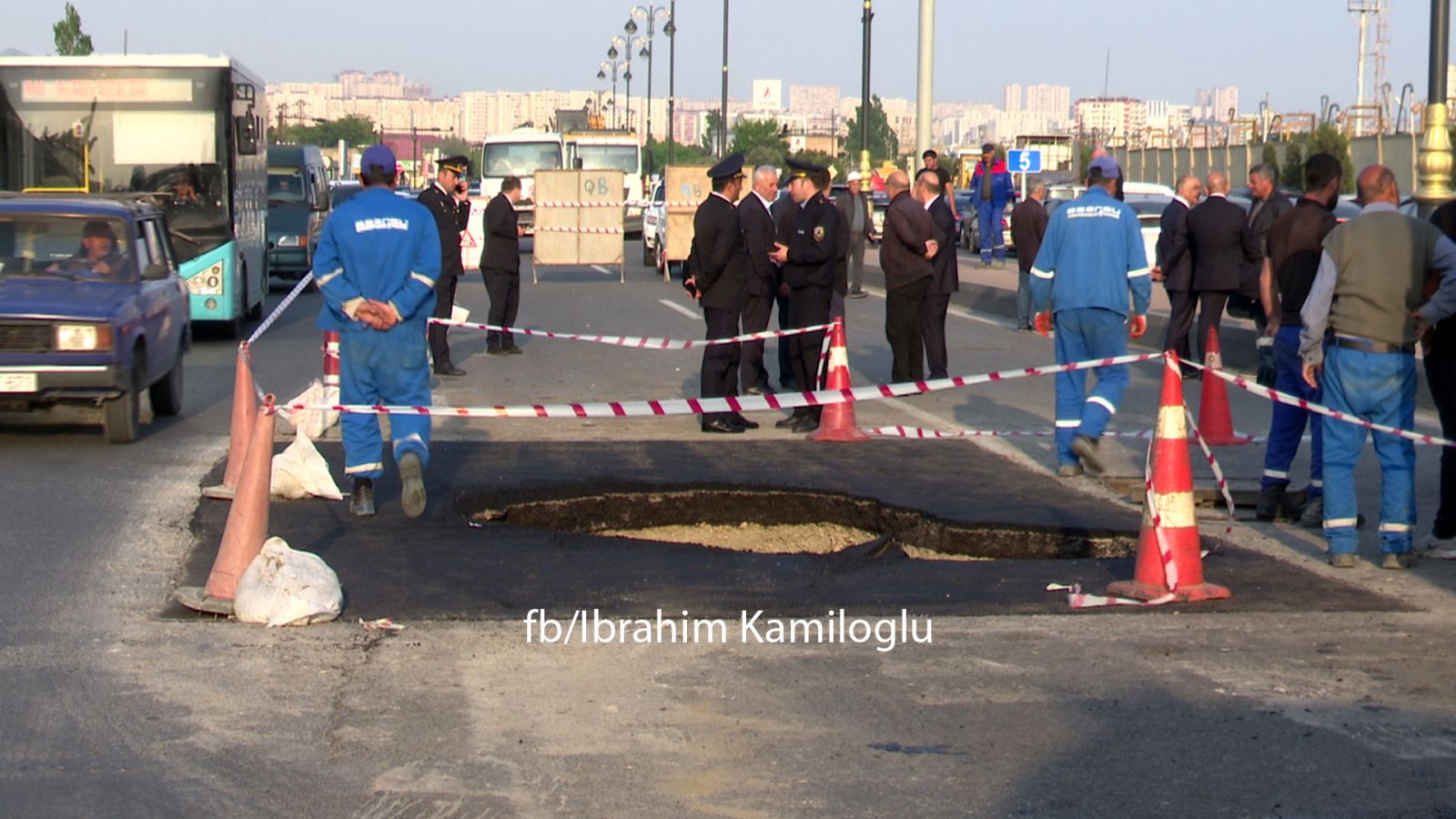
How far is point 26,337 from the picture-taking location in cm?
1205

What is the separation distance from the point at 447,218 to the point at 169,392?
347 cm

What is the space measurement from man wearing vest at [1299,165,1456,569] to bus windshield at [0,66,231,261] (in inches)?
569

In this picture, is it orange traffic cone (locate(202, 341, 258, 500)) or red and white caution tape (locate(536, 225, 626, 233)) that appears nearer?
orange traffic cone (locate(202, 341, 258, 500))

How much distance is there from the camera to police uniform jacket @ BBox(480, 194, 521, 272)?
59.4ft

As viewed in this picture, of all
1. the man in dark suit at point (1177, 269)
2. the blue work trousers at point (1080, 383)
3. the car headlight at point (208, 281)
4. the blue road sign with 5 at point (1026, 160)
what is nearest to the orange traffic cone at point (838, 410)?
the blue work trousers at point (1080, 383)

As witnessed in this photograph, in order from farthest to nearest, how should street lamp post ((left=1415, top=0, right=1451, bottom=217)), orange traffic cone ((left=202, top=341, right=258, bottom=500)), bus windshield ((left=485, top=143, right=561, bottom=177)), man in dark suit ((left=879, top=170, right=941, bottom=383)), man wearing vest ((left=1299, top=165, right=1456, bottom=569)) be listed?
bus windshield ((left=485, top=143, right=561, bottom=177))
street lamp post ((left=1415, top=0, right=1451, bottom=217))
man in dark suit ((left=879, top=170, right=941, bottom=383))
orange traffic cone ((left=202, top=341, right=258, bottom=500))
man wearing vest ((left=1299, top=165, right=1456, bottom=569))

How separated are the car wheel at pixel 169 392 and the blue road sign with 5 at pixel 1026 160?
27766mm

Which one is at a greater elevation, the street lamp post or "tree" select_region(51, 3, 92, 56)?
"tree" select_region(51, 3, 92, 56)

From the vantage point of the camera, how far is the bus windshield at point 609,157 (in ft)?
160

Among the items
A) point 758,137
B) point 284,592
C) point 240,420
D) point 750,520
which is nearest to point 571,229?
point 750,520

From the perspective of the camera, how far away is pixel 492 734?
583cm

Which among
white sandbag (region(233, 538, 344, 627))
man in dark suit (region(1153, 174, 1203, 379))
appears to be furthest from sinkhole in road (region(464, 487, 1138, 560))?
man in dark suit (region(1153, 174, 1203, 379))

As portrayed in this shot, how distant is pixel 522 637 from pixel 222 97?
14.8 m

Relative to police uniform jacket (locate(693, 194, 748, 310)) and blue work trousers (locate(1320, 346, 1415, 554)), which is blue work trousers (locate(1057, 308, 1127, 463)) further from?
police uniform jacket (locate(693, 194, 748, 310))
